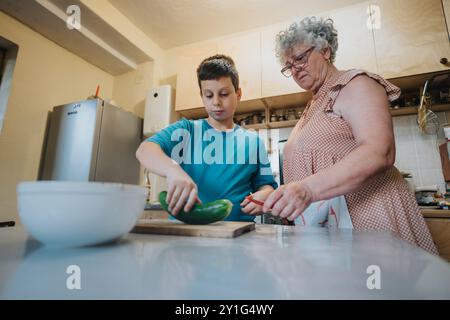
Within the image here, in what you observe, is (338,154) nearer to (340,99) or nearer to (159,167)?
(340,99)

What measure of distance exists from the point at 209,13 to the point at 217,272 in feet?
7.76

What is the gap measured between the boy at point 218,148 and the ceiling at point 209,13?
1.40m

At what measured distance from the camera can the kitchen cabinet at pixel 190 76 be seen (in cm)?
224

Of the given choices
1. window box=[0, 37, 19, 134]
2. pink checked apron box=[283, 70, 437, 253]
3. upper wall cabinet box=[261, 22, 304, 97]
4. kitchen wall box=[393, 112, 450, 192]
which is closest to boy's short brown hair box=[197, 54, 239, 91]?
pink checked apron box=[283, 70, 437, 253]

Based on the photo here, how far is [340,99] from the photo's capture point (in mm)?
702

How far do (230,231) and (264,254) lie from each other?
0.44 ft

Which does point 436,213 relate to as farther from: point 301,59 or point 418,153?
point 301,59

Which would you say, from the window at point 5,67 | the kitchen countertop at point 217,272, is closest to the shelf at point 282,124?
the kitchen countertop at point 217,272

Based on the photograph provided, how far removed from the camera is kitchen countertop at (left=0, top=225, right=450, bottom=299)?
0.55 ft

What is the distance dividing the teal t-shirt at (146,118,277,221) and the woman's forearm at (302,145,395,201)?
325 millimetres

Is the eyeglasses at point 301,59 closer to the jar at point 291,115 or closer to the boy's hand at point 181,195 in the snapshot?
the boy's hand at point 181,195

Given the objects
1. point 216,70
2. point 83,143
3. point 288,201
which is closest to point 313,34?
point 216,70

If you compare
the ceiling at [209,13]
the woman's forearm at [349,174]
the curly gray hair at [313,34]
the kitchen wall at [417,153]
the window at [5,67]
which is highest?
the ceiling at [209,13]
